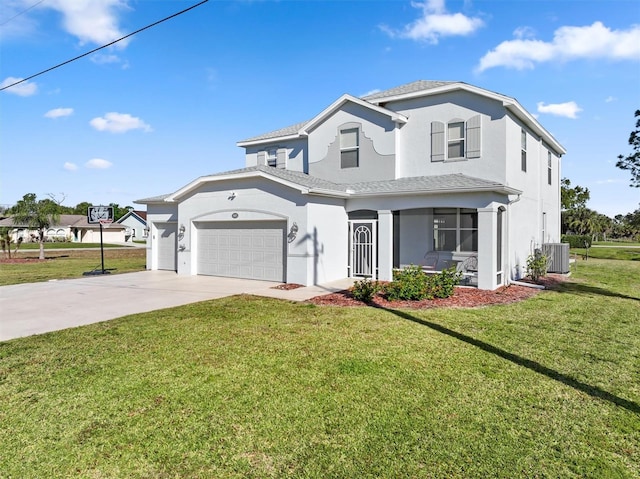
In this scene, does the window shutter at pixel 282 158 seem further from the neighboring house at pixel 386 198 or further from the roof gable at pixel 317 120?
the neighboring house at pixel 386 198

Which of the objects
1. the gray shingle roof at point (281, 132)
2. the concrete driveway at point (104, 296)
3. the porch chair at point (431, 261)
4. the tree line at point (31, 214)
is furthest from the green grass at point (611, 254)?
the tree line at point (31, 214)

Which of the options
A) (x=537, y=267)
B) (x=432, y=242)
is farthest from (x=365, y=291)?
(x=537, y=267)

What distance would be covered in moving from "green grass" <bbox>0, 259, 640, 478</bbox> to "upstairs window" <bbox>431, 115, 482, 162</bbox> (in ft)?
26.8

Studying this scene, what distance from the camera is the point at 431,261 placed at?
51.6 feet

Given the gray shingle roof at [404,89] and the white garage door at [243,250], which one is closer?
the white garage door at [243,250]

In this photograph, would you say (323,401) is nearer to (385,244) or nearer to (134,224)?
(385,244)

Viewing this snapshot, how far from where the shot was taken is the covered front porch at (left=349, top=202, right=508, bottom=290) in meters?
12.7

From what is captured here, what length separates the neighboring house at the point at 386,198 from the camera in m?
13.8

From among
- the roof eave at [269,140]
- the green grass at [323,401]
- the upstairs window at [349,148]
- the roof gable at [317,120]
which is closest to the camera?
the green grass at [323,401]

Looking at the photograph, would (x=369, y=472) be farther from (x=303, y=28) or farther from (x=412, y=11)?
(x=303, y=28)

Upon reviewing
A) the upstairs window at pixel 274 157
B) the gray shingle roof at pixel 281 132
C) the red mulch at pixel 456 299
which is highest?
the gray shingle roof at pixel 281 132

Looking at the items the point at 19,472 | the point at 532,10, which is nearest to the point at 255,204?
the point at 532,10

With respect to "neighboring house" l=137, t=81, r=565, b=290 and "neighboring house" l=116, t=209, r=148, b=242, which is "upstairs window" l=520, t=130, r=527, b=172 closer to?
"neighboring house" l=137, t=81, r=565, b=290

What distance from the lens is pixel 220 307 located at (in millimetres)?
10156
